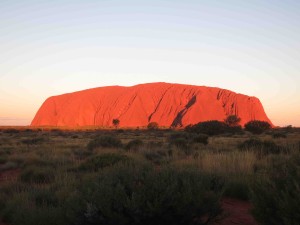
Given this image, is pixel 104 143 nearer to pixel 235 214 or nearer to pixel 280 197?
pixel 235 214

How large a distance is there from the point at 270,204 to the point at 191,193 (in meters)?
1.00

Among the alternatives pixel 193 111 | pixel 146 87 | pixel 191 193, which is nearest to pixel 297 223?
pixel 191 193

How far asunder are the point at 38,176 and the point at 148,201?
20.4 feet

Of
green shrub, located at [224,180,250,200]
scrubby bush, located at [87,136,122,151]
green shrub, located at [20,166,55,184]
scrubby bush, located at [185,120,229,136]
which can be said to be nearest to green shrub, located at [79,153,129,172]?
green shrub, located at [20,166,55,184]

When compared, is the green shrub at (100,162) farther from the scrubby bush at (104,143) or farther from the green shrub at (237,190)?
the scrubby bush at (104,143)

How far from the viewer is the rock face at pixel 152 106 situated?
89.7 metres

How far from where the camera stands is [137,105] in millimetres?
97812

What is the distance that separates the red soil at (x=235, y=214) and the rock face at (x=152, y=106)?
77.8m

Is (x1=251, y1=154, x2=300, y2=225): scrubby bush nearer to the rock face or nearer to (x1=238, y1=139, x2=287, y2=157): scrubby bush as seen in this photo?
(x1=238, y1=139, x2=287, y2=157): scrubby bush

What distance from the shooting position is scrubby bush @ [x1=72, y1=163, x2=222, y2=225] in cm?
423

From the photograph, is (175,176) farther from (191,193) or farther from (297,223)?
(297,223)

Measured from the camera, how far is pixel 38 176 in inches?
378

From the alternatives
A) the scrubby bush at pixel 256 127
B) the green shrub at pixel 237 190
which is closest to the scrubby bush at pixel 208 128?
the scrubby bush at pixel 256 127

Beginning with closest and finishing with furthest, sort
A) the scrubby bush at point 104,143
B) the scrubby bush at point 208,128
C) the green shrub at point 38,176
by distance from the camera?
the green shrub at point 38,176
the scrubby bush at point 104,143
the scrubby bush at point 208,128
